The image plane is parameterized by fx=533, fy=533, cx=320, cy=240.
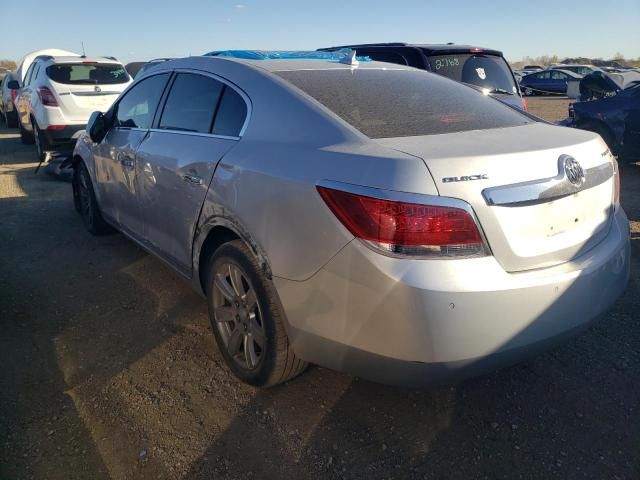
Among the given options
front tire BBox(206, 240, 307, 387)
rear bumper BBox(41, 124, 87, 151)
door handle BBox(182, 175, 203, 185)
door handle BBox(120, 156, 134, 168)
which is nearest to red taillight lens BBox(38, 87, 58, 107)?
rear bumper BBox(41, 124, 87, 151)

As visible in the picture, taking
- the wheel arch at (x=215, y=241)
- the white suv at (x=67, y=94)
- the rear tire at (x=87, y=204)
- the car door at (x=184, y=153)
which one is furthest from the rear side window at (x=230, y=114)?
the white suv at (x=67, y=94)

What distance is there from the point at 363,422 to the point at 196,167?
1.56 meters

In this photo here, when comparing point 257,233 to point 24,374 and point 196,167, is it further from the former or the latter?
point 24,374

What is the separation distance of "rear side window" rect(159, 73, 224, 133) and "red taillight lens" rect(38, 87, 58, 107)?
6325 mm

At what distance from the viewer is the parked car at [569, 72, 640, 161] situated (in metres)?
7.91

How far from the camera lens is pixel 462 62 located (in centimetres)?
660

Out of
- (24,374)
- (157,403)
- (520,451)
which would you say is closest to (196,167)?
(157,403)

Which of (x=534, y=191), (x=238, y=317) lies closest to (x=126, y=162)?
(x=238, y=317)

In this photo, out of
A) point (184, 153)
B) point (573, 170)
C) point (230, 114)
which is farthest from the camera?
point (184, 153)

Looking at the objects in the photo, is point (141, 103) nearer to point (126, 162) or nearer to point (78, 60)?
point (126, 162)

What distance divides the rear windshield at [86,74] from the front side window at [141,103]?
18.7 ft

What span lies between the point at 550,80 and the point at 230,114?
29.8 metres

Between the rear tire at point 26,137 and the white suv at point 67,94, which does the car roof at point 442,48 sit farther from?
the rear tire at point 26,137

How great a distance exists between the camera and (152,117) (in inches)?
144
